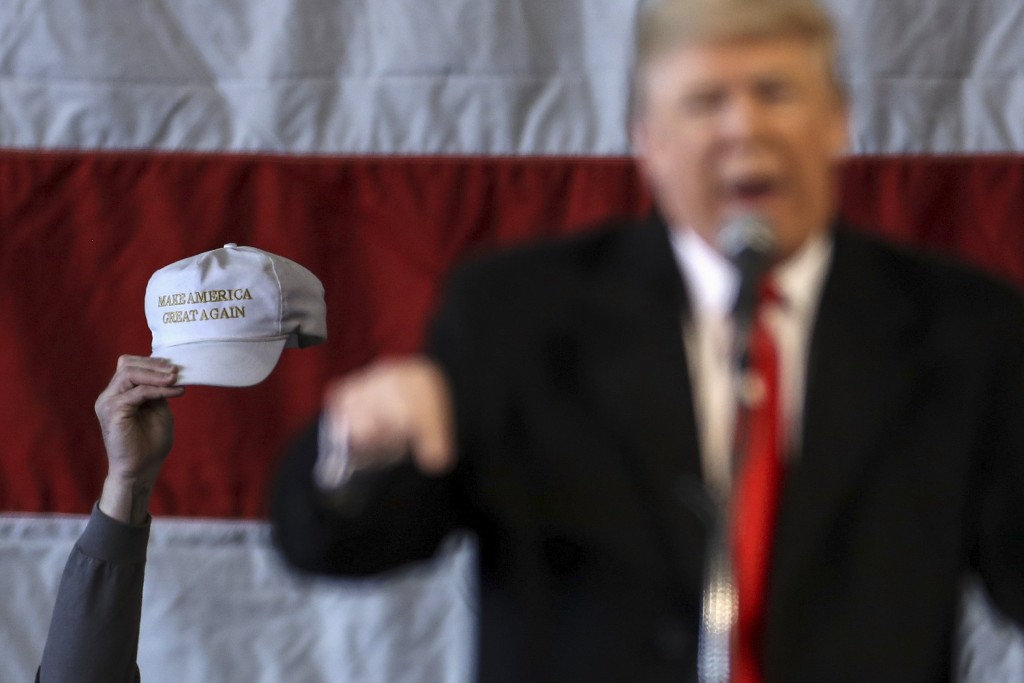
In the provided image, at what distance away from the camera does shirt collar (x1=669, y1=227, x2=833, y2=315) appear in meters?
0.62

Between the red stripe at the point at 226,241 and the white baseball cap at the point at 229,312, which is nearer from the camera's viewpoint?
the white baseball cap at the point at 229,312

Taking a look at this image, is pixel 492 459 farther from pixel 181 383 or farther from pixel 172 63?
pixel 172 63

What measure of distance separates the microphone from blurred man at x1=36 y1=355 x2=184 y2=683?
1.77 ft

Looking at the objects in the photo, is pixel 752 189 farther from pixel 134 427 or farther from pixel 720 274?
pixel 134 427

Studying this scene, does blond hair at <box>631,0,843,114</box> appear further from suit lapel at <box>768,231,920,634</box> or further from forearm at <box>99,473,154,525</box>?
forearm at <box>99,473,154,525</box>

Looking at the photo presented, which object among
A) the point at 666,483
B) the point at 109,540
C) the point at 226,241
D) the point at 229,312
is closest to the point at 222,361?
the point at 229,312

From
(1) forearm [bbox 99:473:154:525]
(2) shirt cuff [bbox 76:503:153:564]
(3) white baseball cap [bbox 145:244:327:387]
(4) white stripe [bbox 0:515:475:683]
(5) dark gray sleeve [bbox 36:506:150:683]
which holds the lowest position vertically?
(4) white stripe [bbox 0:515:475:683]

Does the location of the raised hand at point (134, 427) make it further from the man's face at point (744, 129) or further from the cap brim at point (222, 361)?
the man's face at point (744, 129)

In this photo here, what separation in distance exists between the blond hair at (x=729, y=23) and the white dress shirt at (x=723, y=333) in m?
0.10

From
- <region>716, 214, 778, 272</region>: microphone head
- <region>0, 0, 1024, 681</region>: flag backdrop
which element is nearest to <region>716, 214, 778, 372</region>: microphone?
<region>716, 214, 778, 272</region>: microphone head

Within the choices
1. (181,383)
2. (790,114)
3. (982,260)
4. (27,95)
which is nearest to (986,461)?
(790,114)

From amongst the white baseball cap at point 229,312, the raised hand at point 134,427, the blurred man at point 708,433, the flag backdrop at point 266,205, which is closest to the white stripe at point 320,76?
the flag backdrop at point 266,205

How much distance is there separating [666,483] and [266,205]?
0.81m

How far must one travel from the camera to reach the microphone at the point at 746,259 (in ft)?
1.71
